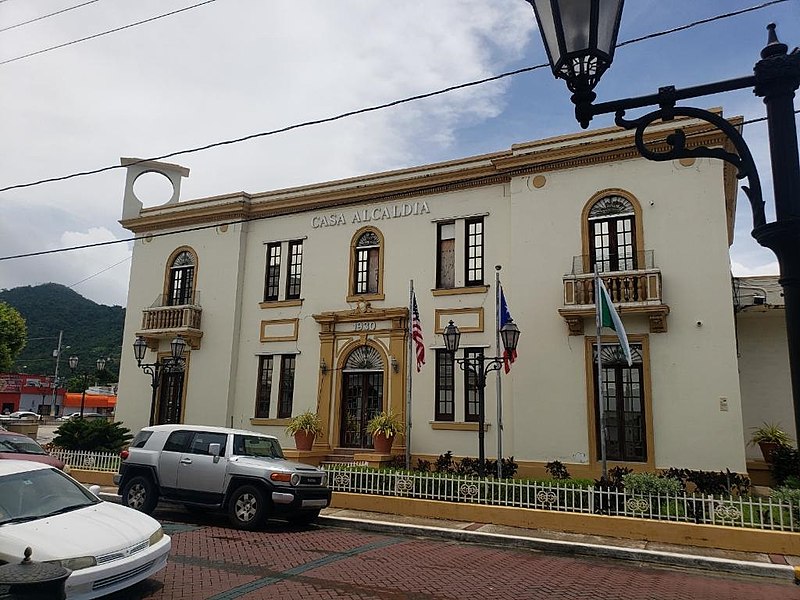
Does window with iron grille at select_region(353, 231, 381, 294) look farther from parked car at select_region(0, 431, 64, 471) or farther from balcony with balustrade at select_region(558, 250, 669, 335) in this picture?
parked car at select_region(0, 431, 64, 471)

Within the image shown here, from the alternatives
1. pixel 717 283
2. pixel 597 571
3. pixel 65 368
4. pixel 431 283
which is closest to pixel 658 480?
pixel 597 571

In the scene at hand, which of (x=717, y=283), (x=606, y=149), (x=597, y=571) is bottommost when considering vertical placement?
(x=597, y=571)

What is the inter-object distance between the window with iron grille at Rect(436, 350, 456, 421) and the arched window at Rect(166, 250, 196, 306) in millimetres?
9753

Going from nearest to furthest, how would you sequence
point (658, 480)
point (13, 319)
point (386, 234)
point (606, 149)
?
1. point (658, 480)
2. point (606, 149)
3. point (386, 234)
4. point (13, 319)

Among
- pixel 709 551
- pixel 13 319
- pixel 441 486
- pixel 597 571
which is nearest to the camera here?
A: pixel 597 571

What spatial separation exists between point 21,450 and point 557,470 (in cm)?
1233

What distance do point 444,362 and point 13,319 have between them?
130 ft

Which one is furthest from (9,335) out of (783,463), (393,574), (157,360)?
(783,463)

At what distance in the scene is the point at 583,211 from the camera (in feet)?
53.4

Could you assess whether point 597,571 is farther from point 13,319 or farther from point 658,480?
point 13,319

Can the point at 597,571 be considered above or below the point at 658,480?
below

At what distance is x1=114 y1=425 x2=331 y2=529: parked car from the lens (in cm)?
1109

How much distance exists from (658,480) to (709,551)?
1574 mm

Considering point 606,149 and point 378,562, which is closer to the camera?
point 378,562
